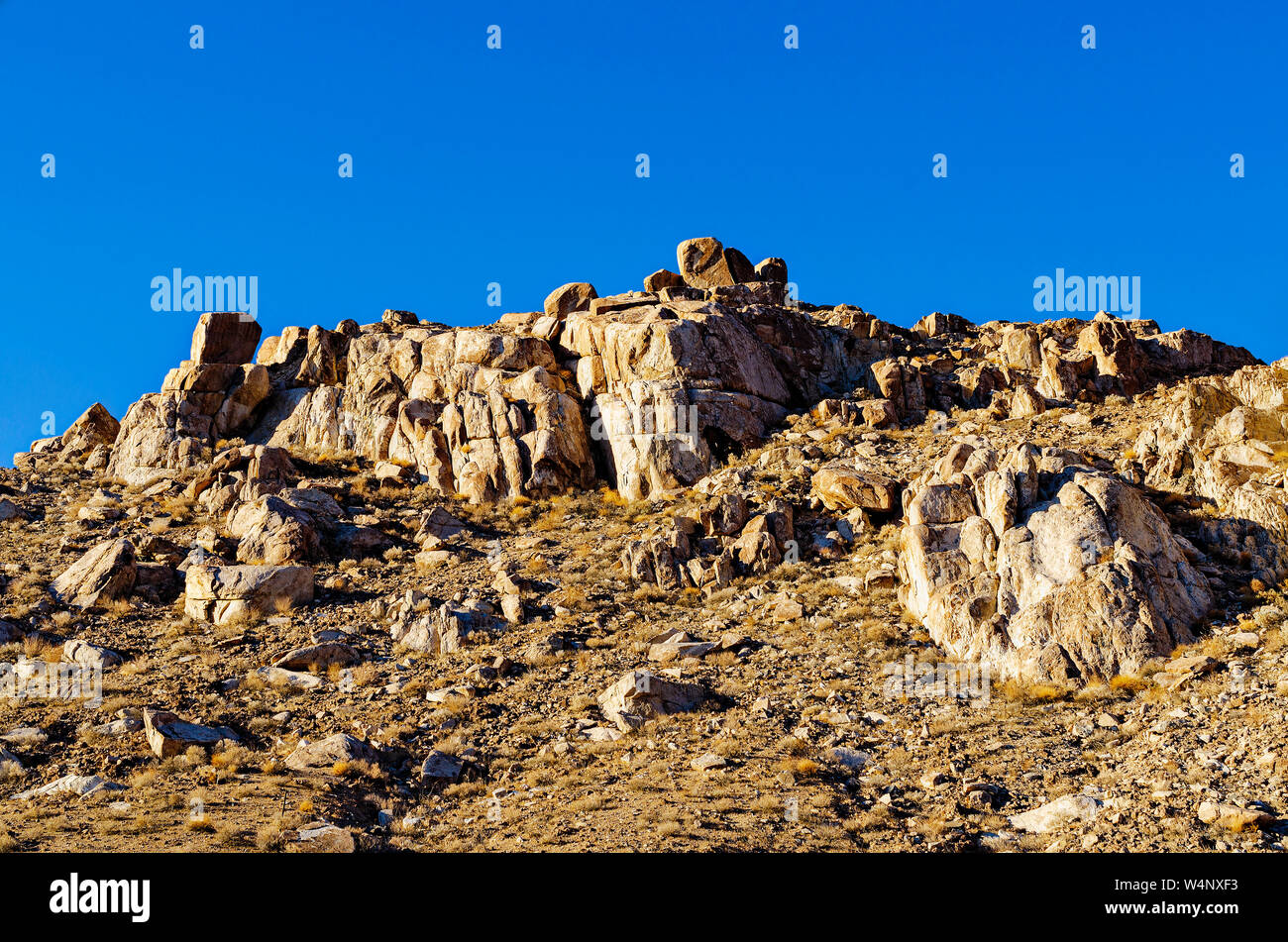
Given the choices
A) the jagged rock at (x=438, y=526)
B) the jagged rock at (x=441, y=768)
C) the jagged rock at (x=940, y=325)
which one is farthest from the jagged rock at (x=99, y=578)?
the jagged rock at (x=940, y=325)

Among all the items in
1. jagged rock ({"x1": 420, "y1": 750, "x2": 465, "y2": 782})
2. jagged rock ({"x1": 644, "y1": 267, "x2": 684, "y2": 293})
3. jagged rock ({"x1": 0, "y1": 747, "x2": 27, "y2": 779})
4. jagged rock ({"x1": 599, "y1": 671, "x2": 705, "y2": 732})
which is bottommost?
jagged rock ({"x1": 420, "y1": 750, "x2": 465, "y2": 782})

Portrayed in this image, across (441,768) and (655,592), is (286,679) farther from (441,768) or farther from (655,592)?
(655,592)

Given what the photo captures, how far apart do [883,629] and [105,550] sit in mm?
27649

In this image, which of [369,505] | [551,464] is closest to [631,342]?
[551,464]

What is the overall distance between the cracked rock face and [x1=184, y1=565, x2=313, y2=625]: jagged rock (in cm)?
2056

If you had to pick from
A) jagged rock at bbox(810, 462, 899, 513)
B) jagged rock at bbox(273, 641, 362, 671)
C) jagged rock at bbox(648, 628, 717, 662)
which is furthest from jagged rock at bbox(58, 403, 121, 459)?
jagged rock at bbox(810, 462, 899, 513)

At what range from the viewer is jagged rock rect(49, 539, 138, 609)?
110 ft

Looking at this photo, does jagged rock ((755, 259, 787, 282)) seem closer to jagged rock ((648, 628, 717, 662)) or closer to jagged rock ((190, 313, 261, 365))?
jagged rock ((190, 313, 261, 365))

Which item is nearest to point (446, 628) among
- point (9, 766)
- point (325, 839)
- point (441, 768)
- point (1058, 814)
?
point (441, 768)

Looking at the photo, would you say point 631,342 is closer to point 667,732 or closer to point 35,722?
point 667,732

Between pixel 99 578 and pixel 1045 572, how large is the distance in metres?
31.1

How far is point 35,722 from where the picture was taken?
23.9m

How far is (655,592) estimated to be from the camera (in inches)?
1310

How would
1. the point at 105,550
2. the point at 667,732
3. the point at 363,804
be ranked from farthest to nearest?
the point at 105,550 < the point at 667,732 < the point at 363,804
